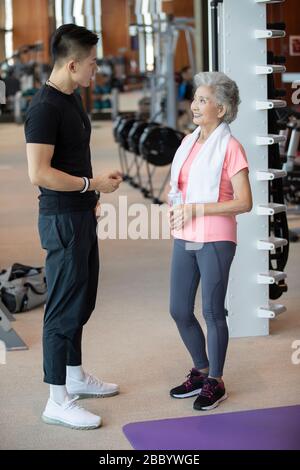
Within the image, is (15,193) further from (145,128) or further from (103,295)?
(103,295)

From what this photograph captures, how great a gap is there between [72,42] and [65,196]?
583 millimetres

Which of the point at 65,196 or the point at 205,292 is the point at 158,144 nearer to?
the point at 205,292

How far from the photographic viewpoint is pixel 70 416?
3590mm

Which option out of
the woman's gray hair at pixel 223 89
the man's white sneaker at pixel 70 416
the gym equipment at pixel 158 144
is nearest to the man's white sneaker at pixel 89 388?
the man's white sneaker at pixel 70 416

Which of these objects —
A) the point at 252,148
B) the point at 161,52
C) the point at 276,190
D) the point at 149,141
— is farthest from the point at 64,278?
the point at 161,52

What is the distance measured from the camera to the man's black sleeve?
3270 mm

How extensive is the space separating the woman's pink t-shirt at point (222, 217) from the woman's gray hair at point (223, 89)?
0.12 meters

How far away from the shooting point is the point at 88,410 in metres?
3.79

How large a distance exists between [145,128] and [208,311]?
5800 mm

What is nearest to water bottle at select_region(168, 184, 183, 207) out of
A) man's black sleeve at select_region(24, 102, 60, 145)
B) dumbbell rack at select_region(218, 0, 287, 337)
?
man's black sleeve at select_region(24, 102, 60, 145)

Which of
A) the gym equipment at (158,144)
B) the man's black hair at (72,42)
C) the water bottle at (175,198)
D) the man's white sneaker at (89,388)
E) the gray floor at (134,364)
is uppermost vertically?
the man's black hair at (72,42)

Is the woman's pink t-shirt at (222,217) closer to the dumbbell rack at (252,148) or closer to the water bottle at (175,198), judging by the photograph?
the water bottle at (175,198)

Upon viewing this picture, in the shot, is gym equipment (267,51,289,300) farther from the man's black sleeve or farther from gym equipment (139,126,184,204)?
gym equipment (139,126,184,204)

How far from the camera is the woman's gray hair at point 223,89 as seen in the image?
11.6 ft
